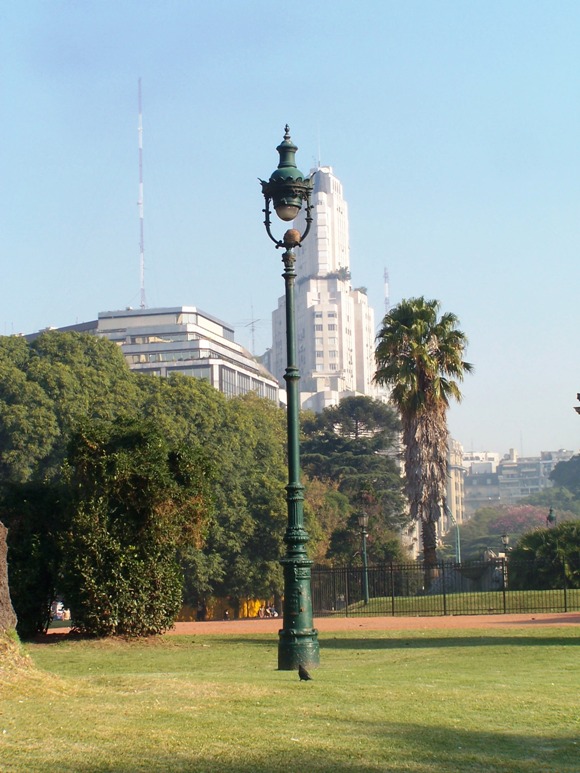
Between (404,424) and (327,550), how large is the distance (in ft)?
67.5

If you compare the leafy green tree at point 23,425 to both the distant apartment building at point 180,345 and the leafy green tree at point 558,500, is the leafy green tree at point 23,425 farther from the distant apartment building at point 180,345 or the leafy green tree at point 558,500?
the leafy green tree at point 558,500

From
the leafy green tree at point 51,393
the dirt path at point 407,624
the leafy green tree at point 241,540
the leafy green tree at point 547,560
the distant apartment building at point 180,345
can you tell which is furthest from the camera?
the distant apartment building at point 180,345

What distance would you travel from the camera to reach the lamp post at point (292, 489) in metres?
13.5

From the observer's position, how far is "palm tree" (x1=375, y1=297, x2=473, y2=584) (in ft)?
129

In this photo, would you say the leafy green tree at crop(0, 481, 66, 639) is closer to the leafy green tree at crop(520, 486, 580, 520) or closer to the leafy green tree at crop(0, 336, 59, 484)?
the leafy green tree at crop(0, 336, 59, 484)

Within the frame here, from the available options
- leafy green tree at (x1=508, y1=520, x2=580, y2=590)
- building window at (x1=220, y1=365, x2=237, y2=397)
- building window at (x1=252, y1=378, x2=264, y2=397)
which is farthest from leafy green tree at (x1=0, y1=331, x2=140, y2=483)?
building window at (x1=252, y1=378, x2=264, y2=397)

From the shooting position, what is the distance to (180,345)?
5113 inches

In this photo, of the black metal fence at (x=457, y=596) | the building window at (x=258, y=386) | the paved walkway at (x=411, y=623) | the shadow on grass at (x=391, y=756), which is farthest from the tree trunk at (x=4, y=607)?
the building window at (x=258, y=386)

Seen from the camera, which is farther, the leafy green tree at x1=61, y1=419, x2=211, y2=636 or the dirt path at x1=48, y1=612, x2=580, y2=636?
the dirt path at x1=48, y1=612, x2=580, y2=636

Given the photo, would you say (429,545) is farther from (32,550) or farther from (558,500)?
(558,500)

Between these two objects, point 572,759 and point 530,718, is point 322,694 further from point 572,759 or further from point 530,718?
point 572,759

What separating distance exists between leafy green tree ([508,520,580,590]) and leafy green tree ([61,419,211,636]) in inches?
654

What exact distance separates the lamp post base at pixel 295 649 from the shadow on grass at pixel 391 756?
511cm

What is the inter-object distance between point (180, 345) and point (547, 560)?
97.6 m
